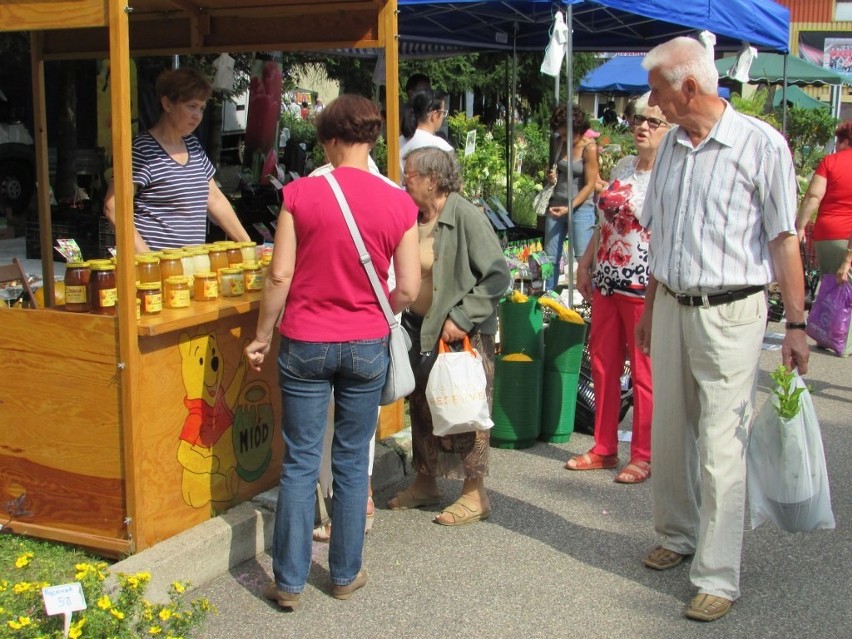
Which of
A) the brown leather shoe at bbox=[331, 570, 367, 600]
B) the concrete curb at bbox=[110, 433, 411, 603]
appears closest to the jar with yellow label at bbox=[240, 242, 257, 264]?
the concrete curb at bbox=[110, 433, 411, 603]

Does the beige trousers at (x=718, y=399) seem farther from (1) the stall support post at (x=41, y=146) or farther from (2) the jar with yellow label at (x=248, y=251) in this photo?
(1) the stall support post at (x=41, y=146)

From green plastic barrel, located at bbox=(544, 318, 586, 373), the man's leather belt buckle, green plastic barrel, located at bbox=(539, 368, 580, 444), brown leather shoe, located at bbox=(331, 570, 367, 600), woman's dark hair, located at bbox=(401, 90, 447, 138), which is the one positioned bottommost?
brown leather shoe, located at bbox=(331, 570, 367, 600)

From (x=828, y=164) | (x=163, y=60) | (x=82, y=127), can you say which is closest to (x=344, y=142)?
(x=828, y=164)

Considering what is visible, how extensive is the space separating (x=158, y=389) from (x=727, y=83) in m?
20.9

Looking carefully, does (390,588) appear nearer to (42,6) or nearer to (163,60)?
(42,6)

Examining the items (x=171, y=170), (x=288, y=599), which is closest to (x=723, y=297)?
(x=288, y=599)

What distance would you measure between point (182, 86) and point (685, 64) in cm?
220

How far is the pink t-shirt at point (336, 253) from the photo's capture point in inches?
131

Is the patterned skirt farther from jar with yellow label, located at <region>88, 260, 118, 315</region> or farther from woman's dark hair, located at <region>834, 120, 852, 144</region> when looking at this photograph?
woman's dark hair, located at <region>834, 120, 852, 144</region>

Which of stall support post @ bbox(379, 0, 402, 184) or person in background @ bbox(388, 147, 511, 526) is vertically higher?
stall support post @ bbox(379, 0, 402, 184)

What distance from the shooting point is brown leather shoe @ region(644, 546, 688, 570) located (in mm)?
3961

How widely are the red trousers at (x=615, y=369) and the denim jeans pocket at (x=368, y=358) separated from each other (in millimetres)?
1697

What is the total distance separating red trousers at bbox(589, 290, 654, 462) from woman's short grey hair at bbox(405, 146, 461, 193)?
116 centimetres

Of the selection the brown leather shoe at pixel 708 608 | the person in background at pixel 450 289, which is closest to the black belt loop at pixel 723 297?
the person in background at pixel 450 289
